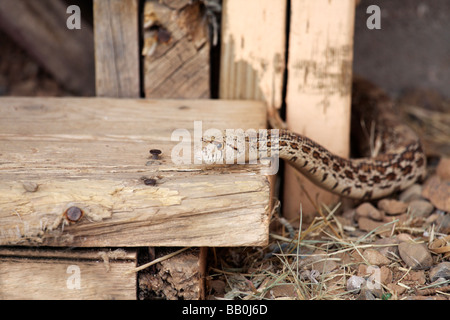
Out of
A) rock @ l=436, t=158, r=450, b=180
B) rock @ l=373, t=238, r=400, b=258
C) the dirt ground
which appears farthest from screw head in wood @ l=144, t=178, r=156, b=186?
rock @ l=436, t=158, r=450, b=180

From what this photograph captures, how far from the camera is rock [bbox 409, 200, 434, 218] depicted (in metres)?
3.63

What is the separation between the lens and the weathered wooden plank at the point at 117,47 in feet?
12.7

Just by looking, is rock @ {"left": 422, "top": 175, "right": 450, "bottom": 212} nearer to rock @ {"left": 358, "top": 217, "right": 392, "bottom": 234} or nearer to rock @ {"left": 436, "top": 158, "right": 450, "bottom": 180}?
rock @ {"left": 436, "top": 158, "right": 450, "bottom": 180}

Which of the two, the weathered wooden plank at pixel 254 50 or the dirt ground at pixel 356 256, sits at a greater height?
the weathered wooden plank at pixel 254 50

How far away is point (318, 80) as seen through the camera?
12.5 ft

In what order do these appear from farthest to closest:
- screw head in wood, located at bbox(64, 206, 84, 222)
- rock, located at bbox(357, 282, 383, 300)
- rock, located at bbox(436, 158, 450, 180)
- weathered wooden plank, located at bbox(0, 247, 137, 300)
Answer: rock, located at bbox(436, 158, 450, 180)
rock, located at bbox(357, 282, 383, 300)
weathered wooden plank, located at bbox(0, 247, 137, 300)
screw head in wood, located at bbox(64, 206, 84, 222)

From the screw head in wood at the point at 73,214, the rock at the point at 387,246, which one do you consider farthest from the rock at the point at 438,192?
the screw head in wood at the point at 73,214

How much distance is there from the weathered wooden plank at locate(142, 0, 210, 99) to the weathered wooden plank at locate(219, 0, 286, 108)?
0.55 ft

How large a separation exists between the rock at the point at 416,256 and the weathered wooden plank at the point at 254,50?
57.6 inches

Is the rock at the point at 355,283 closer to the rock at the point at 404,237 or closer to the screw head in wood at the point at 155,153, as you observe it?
the rock at the point at 404,237
